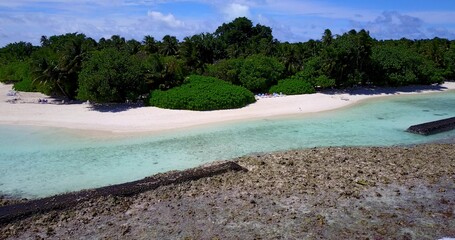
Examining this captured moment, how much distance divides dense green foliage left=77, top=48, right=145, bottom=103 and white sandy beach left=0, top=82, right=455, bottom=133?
1405 mm

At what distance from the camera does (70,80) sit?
36281 mm

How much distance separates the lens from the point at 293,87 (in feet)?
137

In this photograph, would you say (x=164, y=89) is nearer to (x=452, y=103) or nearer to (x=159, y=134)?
(x=159, y=134)

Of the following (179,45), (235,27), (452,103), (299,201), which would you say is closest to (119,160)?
(299,201)

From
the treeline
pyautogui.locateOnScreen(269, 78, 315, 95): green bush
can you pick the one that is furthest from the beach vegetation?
pyautogui.locateOnScreen(269, 78, 315, 95): green bush

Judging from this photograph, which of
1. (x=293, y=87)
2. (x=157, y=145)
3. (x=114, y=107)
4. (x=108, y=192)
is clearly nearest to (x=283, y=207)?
(x=108, y=192)

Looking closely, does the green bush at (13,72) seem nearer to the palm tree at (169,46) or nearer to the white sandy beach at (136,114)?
the white sandy beach at (136,114)

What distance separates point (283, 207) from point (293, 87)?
28.1 meters

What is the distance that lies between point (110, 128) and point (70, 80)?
10719 millimetres

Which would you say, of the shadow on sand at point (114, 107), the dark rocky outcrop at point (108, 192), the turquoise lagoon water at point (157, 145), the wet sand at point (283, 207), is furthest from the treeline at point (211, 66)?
the wet sand at point (283, 207)

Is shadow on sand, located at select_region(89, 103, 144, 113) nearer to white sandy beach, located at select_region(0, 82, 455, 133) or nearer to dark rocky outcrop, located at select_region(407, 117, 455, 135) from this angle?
white sandy beach, located at select_region(0, 82, 455, 133)

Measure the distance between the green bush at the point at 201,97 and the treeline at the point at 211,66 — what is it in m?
2.03

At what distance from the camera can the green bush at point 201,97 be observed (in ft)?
111

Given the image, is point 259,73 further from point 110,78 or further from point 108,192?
point 108,192
